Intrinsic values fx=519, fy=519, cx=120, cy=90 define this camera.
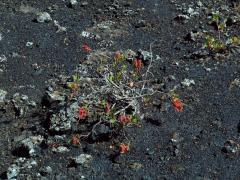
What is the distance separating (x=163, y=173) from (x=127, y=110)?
1.03 metres

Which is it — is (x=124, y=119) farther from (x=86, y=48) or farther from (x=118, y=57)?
(x=86, y=48)

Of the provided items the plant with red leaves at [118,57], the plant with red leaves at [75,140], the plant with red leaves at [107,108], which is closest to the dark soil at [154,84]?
the plant with red leaves at [75,140]

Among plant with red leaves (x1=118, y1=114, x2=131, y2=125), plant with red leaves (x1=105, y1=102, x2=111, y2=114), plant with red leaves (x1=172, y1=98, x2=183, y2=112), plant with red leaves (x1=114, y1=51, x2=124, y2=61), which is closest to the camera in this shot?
plant with red leaves (x1=118, y1=114, x2=131, y2=125)

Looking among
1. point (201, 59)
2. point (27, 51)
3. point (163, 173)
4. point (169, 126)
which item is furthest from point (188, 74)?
point (27, 51)

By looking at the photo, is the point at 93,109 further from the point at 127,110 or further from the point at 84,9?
the point at 84,9

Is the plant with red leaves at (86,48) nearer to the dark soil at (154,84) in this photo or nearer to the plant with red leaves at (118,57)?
the dark soil at (154,84)

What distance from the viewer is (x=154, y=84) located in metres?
6.80

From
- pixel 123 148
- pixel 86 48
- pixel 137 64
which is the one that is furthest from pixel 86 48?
pixel 123 148

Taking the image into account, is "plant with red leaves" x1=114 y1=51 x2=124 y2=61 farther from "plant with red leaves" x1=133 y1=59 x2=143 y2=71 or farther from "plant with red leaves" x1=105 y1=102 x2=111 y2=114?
"plant with red leaves" x1=105 y1=102 x2=111 y2=114

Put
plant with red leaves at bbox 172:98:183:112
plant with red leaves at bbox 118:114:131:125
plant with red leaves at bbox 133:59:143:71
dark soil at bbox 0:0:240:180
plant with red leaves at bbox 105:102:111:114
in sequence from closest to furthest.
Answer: dark soil at bbox 0:0:240:180 → plant with red leaves at bbox 118:114:131:125 → plant with red leaves at bbox 105:102:111:114 → plant with red leaves at bbox 172:98:183:112 → plant with red leaves at bbox 133:59:143:71

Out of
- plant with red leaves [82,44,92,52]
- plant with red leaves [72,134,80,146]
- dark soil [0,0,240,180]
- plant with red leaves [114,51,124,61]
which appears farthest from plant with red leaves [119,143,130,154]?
plant with red leaves [82,44,92,52]

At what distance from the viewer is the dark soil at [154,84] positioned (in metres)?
5.66

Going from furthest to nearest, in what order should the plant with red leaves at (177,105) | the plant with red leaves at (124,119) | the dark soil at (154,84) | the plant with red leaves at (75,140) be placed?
the plant with red leaves at (177,105)
the plant with red leaves at (124,119)
the plant with red leaves at (75,140)
the dark soil at (154,84)

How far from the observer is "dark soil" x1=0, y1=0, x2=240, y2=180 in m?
5.66
